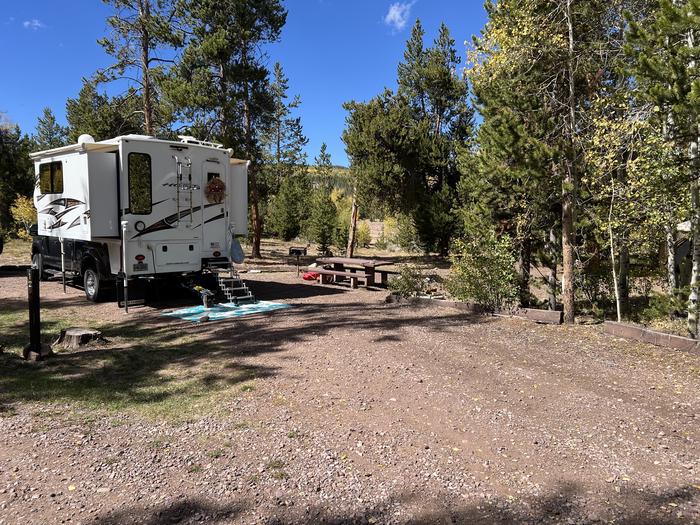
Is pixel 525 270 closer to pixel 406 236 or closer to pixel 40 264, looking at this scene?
pixel 40 264

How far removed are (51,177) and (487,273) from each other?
9.03 metres

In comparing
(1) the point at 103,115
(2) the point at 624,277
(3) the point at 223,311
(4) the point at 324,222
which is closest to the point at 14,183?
(1) the point at 103,115

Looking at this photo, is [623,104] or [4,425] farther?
[623,104]

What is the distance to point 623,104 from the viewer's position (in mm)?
6957

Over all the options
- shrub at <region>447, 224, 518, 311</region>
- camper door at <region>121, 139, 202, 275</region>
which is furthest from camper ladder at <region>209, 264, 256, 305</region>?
shrub at <region>447, 224, 518, 311</region>

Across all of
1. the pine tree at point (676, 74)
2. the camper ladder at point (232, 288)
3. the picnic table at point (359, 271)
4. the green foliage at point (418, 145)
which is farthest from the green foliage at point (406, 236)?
the pine tree at point (676, 74)

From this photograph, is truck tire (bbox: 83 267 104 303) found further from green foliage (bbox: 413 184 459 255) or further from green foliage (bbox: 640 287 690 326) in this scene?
green foliage (bbox: 413 184 459 255)

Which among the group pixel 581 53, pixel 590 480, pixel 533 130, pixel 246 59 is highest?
pixel 246 59

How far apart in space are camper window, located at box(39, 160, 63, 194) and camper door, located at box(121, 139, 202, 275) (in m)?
2.18

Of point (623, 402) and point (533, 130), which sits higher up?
point (533, 130)

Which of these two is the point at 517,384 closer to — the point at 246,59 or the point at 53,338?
the point at 53,338

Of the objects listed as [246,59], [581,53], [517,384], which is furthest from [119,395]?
[246,59]

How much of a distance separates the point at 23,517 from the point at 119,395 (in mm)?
2119

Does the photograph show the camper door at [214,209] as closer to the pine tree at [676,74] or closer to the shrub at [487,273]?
the shrub at [487,273]
